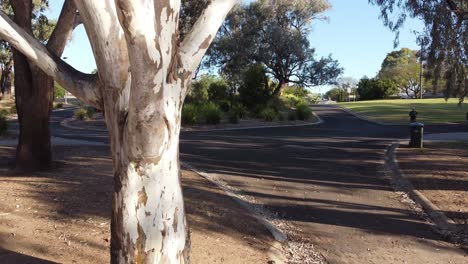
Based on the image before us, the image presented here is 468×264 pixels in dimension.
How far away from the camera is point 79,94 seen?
451cm

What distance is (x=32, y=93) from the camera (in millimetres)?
9961

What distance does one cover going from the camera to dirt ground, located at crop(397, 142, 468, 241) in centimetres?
898

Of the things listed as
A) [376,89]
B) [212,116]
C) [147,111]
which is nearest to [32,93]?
[147,111]

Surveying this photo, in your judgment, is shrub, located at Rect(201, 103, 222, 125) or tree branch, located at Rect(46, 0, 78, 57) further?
shrub, located at Rect(201, 103, 222, 125)

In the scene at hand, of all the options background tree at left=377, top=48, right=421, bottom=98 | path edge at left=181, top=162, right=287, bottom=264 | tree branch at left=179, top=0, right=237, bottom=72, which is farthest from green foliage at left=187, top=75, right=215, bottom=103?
background tree at left=377, top=48, right=421, bottom=98

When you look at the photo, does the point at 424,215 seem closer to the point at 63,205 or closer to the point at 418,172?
the point at 418,172

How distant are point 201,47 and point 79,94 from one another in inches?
45.2

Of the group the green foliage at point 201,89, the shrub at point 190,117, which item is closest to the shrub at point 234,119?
the shrub at point 190,117

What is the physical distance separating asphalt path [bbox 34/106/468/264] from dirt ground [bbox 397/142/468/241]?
63 cm

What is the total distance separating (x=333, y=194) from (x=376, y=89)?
7034 cm

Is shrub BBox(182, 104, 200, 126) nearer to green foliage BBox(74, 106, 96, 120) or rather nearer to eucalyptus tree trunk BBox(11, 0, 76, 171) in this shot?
green foliage BBox(74, 106, 96, 120)

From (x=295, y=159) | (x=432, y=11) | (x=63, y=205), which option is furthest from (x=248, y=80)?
(x=63, y=205)

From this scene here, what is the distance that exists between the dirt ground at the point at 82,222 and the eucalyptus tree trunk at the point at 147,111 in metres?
1.61

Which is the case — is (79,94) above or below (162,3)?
below
